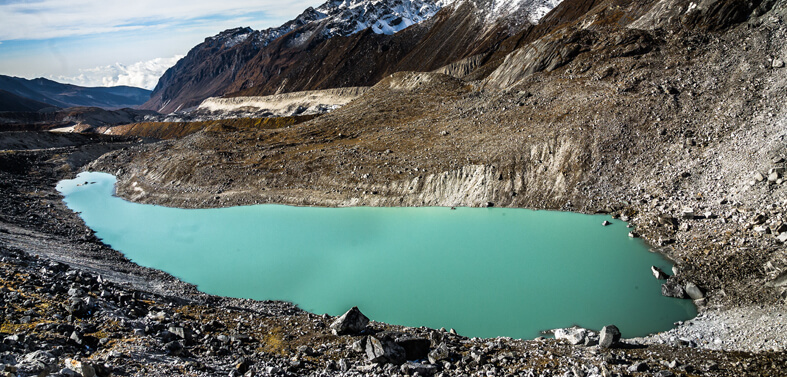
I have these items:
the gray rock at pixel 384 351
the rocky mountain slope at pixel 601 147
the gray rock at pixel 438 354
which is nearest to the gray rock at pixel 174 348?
the gray rock at pixel 384 351

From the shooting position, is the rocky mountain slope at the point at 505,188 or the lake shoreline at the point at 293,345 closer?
the lake shoreline at the point at 293,345

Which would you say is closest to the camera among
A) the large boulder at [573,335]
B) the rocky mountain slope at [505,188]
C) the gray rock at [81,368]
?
the gray rock at [81,368]

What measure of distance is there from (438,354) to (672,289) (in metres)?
11.4

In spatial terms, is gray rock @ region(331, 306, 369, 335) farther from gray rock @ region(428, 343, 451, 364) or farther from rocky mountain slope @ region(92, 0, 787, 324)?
rocky mountain slope @ region(92, 0, 787, 324)

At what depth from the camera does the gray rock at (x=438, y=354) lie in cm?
1293

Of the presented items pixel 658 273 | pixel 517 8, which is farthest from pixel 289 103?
pixel 658 273

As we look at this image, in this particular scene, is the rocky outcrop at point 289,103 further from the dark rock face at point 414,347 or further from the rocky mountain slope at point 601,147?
the dark rock face at point 414,347

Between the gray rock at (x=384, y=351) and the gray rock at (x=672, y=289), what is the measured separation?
1214cm

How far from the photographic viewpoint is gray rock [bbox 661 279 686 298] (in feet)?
58.3

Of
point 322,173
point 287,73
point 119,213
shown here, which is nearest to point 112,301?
point 322,173

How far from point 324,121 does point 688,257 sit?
3845cm

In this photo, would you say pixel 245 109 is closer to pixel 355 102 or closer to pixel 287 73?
pixel 287 73

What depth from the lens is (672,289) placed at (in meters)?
18.1

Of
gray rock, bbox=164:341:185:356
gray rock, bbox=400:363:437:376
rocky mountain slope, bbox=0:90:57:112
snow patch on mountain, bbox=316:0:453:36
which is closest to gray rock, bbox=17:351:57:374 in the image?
gray rock, bbox=164:341:185:356
